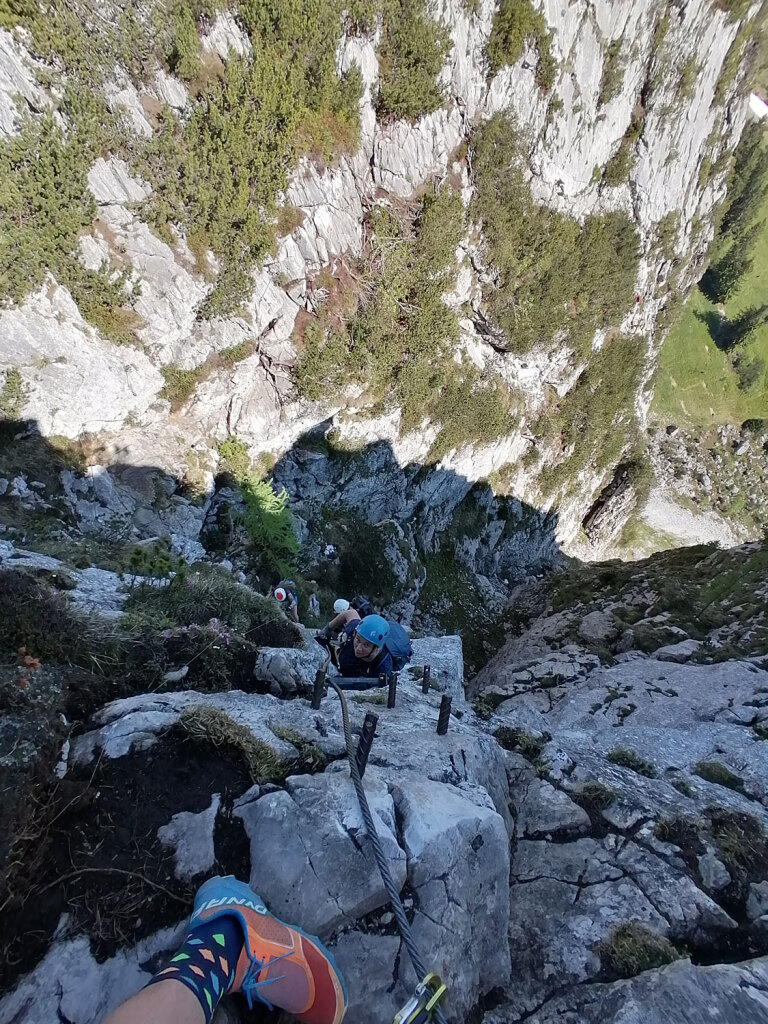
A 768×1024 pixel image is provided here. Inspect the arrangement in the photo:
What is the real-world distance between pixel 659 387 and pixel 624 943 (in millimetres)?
54719

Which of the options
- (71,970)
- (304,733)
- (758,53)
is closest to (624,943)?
(304,733)

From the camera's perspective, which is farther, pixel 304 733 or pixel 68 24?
pixel 68 24

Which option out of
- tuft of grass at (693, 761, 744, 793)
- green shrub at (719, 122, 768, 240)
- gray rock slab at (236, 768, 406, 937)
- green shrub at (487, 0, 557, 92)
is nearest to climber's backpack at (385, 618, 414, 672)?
gray rock slab at (236, 768, 406, 937)

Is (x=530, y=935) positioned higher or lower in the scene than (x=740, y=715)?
Answer: lower

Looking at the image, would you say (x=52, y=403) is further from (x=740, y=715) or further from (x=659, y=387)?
(x=659, y=387)

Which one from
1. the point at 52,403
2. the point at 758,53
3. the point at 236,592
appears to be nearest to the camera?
the point at 236,592

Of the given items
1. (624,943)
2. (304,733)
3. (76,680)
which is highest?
(76,680)

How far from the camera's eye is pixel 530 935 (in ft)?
15.6

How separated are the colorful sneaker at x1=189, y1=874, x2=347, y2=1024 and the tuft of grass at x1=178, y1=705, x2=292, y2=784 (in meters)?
0.99

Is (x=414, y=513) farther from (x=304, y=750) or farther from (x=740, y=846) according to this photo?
(x=304, y=750)

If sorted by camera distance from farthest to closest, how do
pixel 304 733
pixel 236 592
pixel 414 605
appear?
1. pixel 414 605
2. pixel 236 592
3. pixel 304 733

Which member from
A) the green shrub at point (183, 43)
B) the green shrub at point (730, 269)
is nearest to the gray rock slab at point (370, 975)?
the green shrub at point (183, 43)

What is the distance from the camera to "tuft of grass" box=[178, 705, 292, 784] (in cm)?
455

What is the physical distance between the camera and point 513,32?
15883mm
